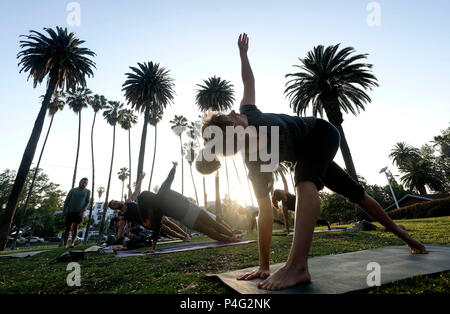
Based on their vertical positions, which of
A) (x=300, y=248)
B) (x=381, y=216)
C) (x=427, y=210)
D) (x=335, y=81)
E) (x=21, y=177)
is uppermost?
(x=335, y=81)

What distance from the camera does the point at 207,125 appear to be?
204 centimetres

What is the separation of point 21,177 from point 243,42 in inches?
660

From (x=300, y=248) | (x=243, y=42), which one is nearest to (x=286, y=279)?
(x=300, y=248)

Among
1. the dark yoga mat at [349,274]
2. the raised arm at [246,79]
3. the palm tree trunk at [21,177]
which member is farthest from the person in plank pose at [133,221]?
the palm tree trunk at [21,177]

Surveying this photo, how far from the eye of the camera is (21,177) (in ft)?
43.0

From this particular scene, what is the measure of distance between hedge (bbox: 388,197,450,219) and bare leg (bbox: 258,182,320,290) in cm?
2563

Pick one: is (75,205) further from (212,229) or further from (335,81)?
(335,81)

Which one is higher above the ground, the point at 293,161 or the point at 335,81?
the point at 335,81

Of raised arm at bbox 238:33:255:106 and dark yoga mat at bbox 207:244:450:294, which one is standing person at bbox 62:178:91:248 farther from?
raised arm at bbox 238:33:255:106

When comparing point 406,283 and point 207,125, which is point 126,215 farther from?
point 406,283

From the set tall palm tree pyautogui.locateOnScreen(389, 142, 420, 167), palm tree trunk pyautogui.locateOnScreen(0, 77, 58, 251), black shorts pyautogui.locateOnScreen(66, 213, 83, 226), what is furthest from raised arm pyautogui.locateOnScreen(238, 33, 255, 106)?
tall palm tree pyautogui.locateOnScreen(389, 142, 420, 167)

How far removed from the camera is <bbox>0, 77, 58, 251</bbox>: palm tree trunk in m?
12.2
